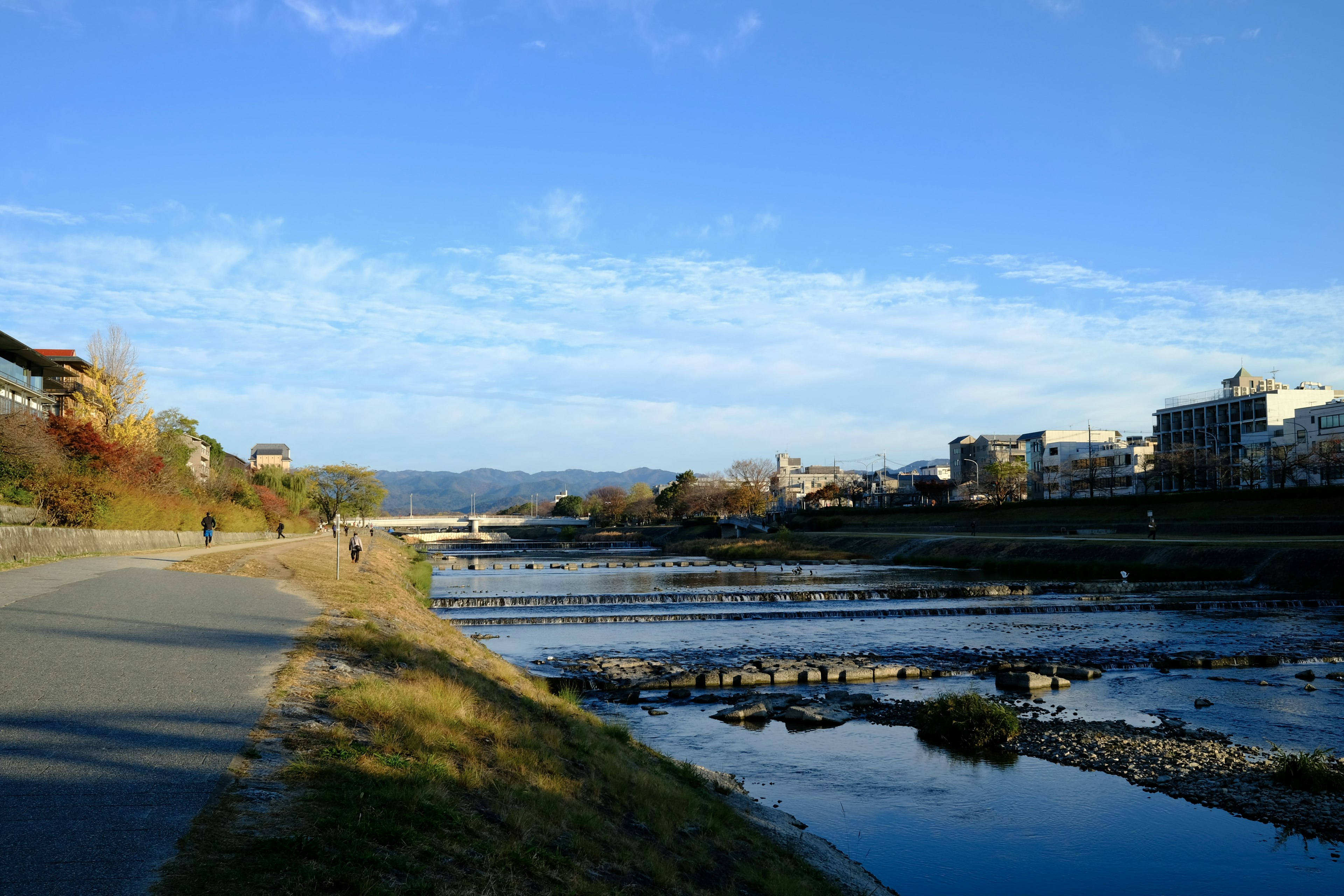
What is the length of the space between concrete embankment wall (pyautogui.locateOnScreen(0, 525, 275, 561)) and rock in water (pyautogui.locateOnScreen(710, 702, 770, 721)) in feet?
73.5

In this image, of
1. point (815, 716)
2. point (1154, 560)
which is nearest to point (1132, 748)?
point (815, 716)

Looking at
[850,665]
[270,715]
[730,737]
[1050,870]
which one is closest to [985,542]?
[850,665]

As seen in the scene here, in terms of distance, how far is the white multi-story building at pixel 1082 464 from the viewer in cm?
13659

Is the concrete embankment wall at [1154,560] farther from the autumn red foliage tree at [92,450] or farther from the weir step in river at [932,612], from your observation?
the autumn red foliage tree at [92,450]

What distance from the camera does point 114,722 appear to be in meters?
8.87

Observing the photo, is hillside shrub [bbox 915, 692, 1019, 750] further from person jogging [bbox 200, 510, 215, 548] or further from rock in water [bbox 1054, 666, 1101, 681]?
person jogging [bbox 200, 510, 215, 548]

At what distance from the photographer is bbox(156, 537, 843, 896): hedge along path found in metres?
6.20

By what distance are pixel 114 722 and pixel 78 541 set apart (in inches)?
1173

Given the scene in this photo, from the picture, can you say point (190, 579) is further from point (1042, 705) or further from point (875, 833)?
point (1042, 705)

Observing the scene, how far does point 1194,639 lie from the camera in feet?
97.0

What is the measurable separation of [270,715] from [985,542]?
67.3 metres

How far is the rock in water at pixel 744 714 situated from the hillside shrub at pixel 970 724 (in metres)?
3.34

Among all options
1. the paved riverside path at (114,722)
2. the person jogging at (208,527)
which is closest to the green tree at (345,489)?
the person jogging at (208,527)

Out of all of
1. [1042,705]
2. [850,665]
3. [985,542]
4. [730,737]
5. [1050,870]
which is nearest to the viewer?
[1050,870]
